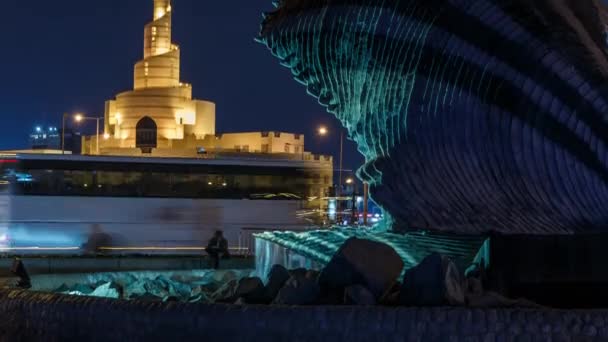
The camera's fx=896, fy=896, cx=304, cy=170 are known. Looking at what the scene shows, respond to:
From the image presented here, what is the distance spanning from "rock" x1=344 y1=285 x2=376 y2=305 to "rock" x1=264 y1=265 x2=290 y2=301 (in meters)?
0.96

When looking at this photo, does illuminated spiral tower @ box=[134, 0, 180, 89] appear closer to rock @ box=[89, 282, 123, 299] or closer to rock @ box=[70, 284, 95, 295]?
rock @ box=[70, 284, 95, 295]

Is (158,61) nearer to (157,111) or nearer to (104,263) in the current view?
(157,111)

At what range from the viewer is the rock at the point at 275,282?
330 inches

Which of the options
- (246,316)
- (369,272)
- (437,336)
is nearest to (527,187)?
(369,272)

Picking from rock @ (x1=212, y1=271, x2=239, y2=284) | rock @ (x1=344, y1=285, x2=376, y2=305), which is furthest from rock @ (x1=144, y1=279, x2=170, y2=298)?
rock @ (x1=344, y1=285, x2=376, y2=305)

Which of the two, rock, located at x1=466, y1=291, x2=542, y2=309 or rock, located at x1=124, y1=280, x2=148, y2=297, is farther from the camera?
rock, located at x1=124, y1=280, x2=148, y2=297

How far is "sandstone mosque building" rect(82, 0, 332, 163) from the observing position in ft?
225

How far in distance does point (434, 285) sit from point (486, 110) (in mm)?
2194

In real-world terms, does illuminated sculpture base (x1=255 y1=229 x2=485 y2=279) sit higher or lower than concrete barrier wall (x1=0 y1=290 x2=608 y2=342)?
higher

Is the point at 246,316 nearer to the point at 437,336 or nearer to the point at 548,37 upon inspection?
the point at 437,336

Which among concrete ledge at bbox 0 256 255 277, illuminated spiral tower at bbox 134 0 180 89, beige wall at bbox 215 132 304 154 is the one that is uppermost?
illuminated spiral tower at bbox 134 0 180 89

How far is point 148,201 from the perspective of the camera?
26.0 metres

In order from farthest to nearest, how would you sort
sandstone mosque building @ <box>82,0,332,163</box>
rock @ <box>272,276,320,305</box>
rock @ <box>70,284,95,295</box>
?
sandstone mosque building @ <box>82,0,332,163</box>
rock @ <box>70,284,95,295</box>
rock @ <box>272,276,320,305</box>

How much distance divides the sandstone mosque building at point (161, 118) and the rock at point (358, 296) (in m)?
57.1
